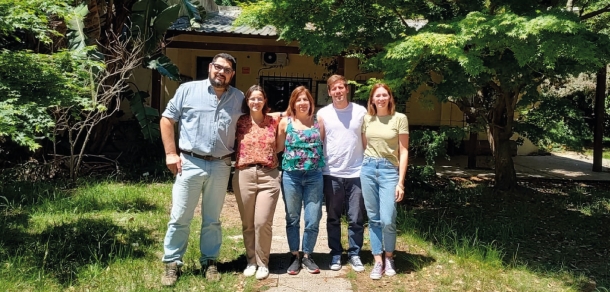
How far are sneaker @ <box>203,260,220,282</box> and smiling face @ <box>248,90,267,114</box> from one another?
1372 mm

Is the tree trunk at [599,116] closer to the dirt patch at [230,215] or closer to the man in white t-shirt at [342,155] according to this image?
the dirt patch at [230,215]

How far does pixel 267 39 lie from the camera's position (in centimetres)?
999

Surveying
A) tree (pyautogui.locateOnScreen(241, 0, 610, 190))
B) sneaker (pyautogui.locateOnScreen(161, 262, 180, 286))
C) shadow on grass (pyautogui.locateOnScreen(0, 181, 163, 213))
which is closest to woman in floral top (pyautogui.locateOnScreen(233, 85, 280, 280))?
sneaker (pyautogui.locateOnScreen(161, 262, 180, 286))

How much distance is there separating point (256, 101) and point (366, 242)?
7.43 ft

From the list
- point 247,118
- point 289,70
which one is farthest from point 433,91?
point 289,70

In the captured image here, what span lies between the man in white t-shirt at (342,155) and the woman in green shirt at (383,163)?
80 millimetres

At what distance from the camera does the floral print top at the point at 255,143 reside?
3891 millimetres

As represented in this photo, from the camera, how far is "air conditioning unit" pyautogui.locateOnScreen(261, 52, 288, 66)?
12477mm

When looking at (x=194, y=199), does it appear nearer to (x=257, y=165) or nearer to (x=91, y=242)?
(x=257, y=165)

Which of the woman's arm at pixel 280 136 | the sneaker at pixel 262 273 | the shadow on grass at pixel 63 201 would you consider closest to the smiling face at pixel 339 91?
the woman's arm at pixel 280 136

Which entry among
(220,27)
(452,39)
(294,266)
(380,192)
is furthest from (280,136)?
(220,27)

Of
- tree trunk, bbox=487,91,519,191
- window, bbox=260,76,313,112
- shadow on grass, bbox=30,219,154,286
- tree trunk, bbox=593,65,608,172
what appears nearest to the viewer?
shadow on grass, bbox=30,219,154,286

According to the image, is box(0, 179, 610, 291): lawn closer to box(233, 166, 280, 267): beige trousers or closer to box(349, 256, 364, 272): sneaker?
box(349, 256, 364, 272): sneaker

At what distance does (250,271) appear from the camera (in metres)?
4.13
